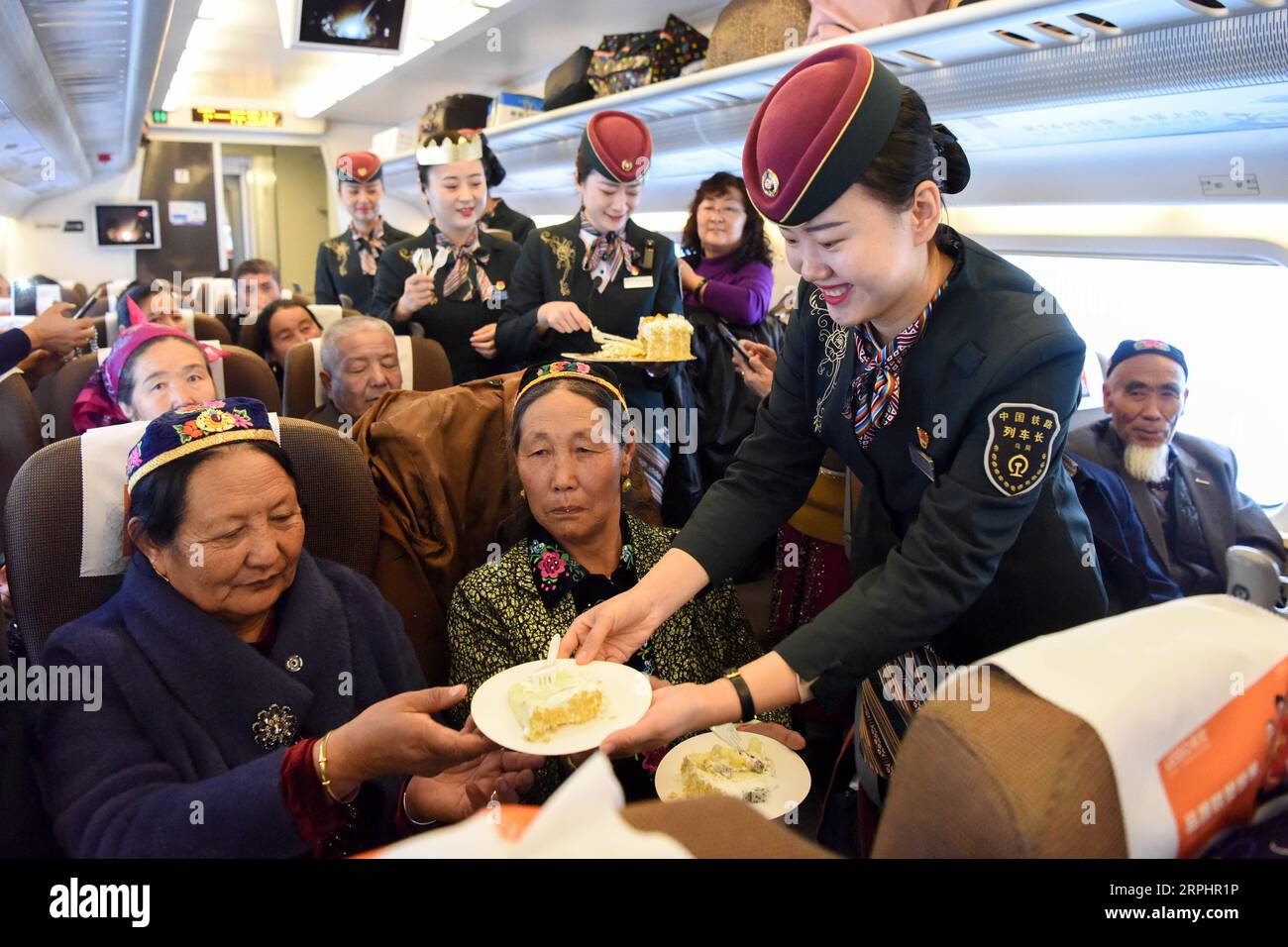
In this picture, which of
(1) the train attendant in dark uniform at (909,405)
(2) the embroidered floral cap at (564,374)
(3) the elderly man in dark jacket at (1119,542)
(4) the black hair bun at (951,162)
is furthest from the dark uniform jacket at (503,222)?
(4) the black hair bun at (951,162)

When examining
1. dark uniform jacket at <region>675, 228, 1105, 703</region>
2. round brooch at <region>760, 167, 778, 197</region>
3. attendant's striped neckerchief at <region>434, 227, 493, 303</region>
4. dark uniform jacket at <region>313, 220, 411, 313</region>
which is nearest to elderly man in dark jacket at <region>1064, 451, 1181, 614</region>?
dark uniform jacket at <region>675, 228, 1105, 703</region>

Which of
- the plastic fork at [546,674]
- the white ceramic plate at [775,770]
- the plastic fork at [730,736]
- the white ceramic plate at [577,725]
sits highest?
the plastic fork at [546,674]

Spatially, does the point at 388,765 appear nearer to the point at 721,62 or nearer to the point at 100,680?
the point at 100,680

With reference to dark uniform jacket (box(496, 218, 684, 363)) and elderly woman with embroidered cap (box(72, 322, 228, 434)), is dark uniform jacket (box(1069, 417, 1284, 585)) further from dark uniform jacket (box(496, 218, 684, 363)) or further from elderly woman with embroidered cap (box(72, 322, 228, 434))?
elderly woman with embroidered cap (box(72, 322, 228, 434))

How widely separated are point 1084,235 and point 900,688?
9.76ft

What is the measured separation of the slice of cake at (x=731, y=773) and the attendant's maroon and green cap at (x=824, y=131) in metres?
1.16

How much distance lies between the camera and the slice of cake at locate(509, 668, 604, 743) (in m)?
1.68

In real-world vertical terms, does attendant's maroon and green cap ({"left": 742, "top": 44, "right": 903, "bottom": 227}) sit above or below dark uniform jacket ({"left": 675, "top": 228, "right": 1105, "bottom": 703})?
above

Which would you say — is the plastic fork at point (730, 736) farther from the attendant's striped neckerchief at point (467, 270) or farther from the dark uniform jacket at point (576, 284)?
the attendant's striped neckerchief at point (467, 270)

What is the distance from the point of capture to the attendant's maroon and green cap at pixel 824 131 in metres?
1.65

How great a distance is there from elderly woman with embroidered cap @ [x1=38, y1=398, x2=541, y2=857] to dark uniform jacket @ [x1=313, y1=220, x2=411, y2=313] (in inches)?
171

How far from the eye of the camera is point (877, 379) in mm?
1960

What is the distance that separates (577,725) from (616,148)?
10.2 feet

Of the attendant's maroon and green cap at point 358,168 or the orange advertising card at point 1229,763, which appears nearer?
the orange advertising card at point 1229,763
